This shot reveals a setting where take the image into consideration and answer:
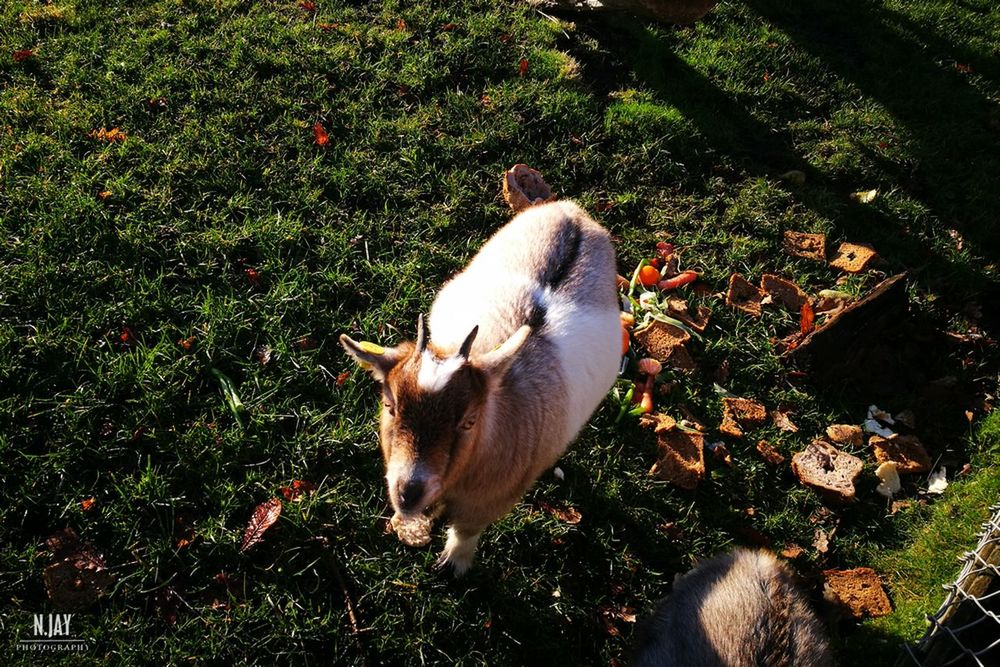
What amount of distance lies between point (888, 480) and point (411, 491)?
3.19 meters

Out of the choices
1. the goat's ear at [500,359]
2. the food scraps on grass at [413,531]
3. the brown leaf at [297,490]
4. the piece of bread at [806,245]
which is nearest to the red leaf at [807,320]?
the piece of bread at [806,245]

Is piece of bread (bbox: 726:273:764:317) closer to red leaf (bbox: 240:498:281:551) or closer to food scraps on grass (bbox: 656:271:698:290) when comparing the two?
food scraps on grass (bbox: 656:271:698:290)

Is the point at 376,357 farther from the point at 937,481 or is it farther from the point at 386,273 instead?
the point at 937,481

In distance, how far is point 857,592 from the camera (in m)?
3.36

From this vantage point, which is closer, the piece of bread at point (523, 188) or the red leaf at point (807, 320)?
the red leaf at point (807, 320)

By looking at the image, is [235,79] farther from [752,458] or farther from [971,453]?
[971,453]

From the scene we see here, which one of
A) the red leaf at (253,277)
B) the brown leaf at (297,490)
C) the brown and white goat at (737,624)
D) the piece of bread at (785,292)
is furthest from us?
the piece of bread at (785,292)

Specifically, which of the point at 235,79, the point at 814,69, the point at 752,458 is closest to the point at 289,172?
the point at 235,79

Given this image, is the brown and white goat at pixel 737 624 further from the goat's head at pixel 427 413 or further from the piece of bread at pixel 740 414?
the goat's head at pixel 427 413

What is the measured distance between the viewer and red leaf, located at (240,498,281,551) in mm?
3005

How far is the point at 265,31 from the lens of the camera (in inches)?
206

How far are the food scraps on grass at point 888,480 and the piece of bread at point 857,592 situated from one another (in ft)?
1.89

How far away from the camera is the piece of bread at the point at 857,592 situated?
3.30 metres

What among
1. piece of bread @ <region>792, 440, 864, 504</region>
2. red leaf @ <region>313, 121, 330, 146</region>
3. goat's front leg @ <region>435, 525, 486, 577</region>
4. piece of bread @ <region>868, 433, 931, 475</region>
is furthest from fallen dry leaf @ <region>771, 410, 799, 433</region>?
red leaf @ <region>313, 121, 330, 146</region>
